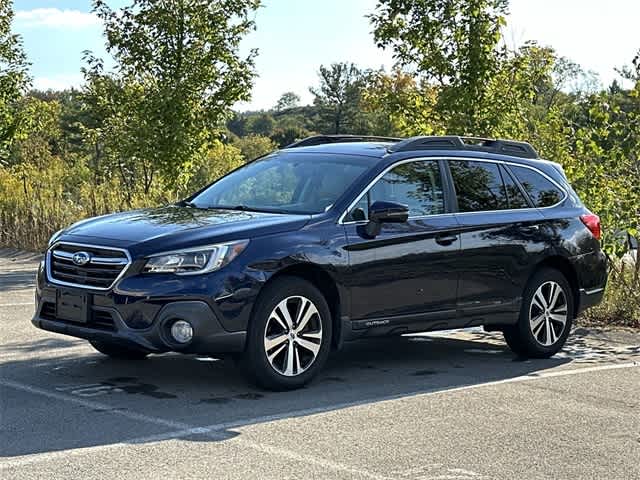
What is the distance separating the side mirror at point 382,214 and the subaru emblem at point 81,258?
2061 millimetres

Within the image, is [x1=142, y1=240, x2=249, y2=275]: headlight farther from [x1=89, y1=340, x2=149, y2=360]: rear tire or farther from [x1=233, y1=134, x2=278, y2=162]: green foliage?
[x1=233, y1=134, x2=278, y2=162]: green foliage

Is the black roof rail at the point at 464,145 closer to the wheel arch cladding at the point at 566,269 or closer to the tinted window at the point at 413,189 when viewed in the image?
the tinted window at the point at 413,189

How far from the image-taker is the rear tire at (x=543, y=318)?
9898 millimetres

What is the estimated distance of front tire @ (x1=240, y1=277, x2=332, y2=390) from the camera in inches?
311

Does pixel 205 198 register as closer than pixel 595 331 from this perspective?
Yes

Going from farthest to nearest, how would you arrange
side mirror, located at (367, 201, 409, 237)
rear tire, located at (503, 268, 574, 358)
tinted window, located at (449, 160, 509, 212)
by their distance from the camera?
rear tire, located at (503, 268, 574, 358) < tinted window, located at (449, 160, 509, 212) < side mirror, located at (367, 201, 409, 237)

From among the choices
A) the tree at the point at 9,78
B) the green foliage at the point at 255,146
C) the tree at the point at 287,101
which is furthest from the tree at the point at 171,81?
the tree at the point at 287,101

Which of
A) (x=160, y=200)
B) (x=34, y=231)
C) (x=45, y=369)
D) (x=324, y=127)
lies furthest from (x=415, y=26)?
(x=324, y=127)

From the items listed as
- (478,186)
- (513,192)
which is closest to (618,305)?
(513,192)

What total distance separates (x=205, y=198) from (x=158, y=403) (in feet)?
7.97

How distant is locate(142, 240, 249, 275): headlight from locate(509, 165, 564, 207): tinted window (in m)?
3.39

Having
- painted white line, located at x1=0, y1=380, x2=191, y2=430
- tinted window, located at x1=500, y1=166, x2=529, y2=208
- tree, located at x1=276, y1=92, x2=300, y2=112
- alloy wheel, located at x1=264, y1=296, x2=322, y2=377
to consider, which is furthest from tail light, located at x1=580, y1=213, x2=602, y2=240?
tree, located at x1=276, y1=92, x2=300, y2=112

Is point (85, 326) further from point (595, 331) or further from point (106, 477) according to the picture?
point (595, 331)

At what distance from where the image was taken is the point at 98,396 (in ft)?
25.4
